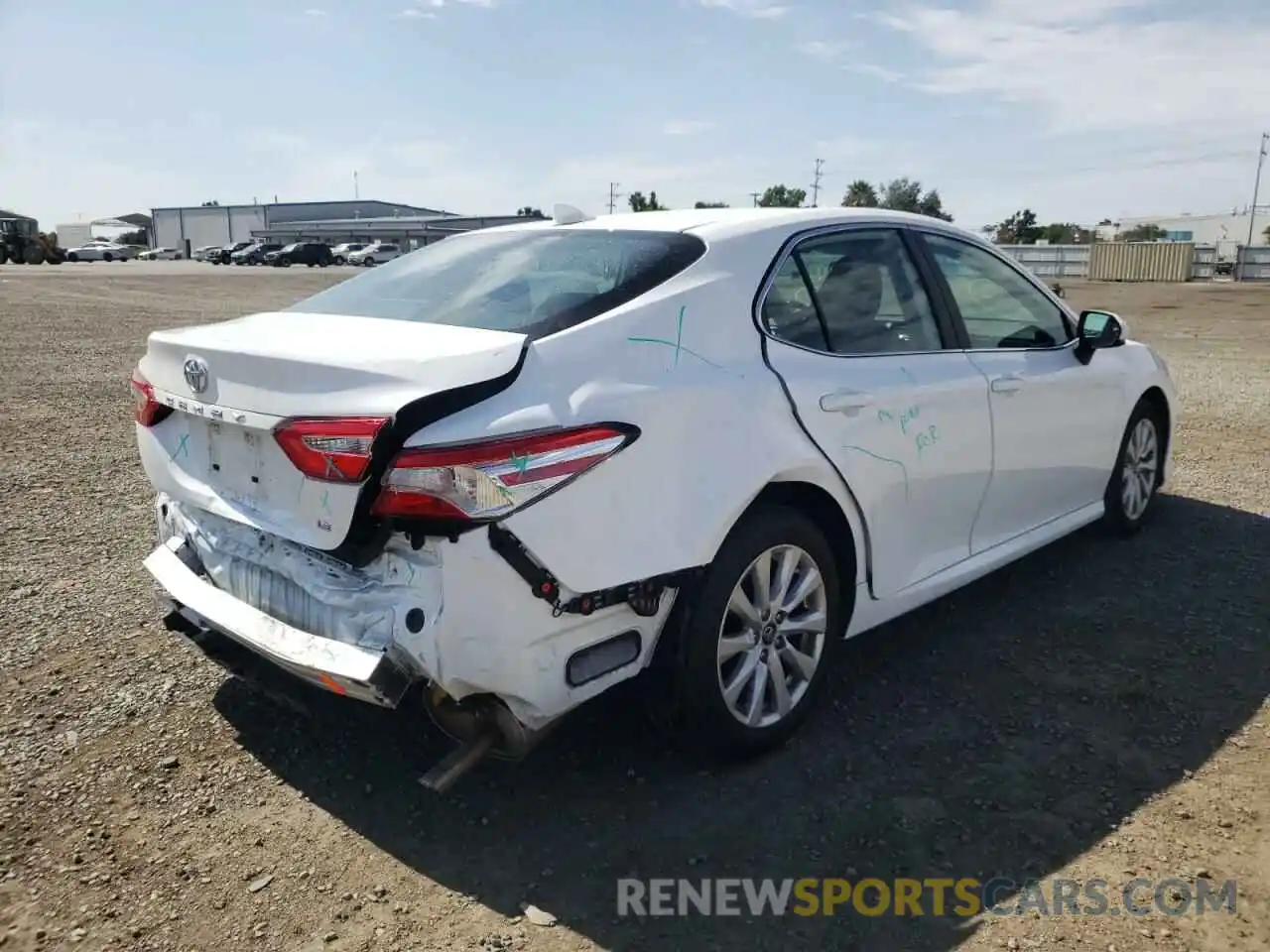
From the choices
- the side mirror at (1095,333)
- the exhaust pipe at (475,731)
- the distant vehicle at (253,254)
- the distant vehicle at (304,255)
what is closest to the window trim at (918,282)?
the side mirror at (1095,333)

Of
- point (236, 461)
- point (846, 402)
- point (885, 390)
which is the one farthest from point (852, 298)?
point (236, 461)

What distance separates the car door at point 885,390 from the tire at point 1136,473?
158cm

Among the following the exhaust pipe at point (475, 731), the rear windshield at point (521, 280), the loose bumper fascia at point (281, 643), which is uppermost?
the rear windshield at point (521, 280)

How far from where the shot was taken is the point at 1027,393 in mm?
4148

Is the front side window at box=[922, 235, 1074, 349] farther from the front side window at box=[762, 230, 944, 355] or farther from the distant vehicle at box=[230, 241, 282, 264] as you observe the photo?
the distant vehicle at box=[230, 241, 282, 264]

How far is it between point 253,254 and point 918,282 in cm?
6263

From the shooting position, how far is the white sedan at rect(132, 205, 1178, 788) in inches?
98.0

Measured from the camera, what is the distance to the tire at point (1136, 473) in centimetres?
512

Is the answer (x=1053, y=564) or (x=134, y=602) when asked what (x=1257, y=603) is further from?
(x=134, y=602)

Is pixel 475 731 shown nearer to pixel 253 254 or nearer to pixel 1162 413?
pixel 1162 413

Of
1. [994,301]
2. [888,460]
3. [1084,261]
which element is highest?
[1084,261]

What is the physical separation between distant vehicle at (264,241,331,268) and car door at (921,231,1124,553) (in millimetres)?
56768

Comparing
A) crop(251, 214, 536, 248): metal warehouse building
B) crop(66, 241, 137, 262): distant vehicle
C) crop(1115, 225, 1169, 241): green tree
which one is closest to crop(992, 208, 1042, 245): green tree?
crop(1115, 225, 1169, 241): green tree

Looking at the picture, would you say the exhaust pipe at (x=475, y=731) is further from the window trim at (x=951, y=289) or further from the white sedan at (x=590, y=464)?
the window trim at (x=951, y=289)
